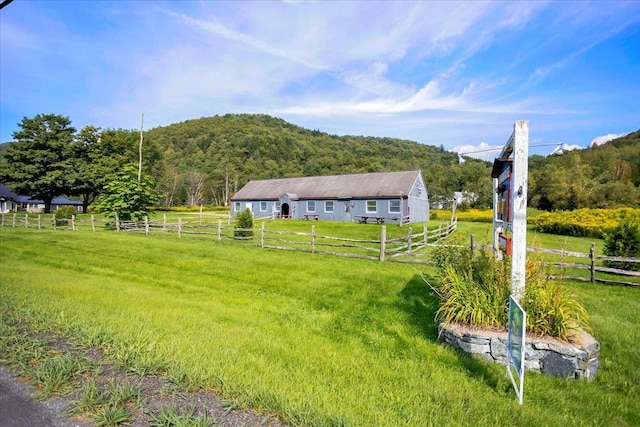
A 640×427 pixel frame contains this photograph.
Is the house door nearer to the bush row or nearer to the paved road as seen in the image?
the bush row

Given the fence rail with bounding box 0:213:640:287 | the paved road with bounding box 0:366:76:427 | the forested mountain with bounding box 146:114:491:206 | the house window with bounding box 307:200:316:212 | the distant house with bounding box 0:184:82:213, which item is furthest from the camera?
the forested mountain with bounding box 146:114:491:206

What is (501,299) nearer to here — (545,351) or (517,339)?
(545,351)

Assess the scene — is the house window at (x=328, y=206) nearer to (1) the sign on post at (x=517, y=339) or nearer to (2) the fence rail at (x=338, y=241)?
(2) the fence rail at (x=338, y=241)

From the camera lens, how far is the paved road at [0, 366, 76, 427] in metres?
2.73

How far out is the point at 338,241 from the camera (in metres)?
18.5

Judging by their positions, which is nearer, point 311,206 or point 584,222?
point 584,222

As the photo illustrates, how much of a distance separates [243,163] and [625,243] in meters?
70.3

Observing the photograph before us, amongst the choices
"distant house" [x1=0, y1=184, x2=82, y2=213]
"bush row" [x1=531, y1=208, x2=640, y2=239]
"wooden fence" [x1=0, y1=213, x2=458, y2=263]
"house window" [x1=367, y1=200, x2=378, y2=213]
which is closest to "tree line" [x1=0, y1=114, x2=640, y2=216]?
"wooden fence" [x1=0, y1=213, x2=458, y2=263]

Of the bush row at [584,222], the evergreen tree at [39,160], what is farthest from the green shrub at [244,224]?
the evergreen tree at [39,160]

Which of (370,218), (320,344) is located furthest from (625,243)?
(370,218)

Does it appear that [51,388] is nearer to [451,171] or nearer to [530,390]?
[530,390]

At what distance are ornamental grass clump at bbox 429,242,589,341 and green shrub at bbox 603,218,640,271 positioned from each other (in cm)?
755

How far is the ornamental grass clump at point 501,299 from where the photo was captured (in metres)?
4.60

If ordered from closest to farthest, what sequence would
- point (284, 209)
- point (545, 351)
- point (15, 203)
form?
point (545, 351), point (284, 209), point (15, 203)
